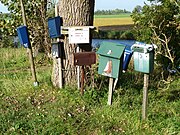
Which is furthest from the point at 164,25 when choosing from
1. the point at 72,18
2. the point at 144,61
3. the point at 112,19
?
the point at 112,19

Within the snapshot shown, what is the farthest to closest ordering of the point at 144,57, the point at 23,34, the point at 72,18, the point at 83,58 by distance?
1. the point at 23,34
2. the point at 72,18
3. the point at 83,58
4. the point at 144,57

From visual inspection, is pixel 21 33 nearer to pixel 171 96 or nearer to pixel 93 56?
pixel 93 56

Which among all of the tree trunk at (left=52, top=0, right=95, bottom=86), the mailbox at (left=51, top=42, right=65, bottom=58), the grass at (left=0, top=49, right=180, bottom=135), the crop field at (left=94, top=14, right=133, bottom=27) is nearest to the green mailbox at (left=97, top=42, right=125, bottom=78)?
the grass at (left=0, top=49, right=180, bottom=135)

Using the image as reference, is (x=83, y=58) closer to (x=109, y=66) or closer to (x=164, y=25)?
(x=109, y=66)

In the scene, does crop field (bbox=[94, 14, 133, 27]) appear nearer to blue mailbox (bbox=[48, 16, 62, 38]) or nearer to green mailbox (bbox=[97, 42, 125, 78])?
blue mailbox (bbox=[48, 16, 62, 38])

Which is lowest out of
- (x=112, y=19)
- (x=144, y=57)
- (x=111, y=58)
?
(x=112, y=19)

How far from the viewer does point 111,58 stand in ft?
19.5

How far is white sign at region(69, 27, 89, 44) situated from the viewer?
21.5ft

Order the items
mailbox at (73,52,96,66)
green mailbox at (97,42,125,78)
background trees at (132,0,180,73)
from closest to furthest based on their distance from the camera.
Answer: green mailbox at (97,42,125,78)
mailbox at (73,52,96,66)
background trees at (132,0,180,73)

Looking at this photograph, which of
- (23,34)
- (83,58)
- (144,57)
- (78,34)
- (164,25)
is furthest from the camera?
(164,25)

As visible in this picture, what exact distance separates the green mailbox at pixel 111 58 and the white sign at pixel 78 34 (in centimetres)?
64

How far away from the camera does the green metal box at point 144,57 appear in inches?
211

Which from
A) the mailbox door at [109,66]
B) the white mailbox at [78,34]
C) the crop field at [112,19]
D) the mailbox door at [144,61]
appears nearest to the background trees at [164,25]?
the white mailbox at [78,34]

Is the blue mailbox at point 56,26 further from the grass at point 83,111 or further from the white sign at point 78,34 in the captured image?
the grass at point 83,111
